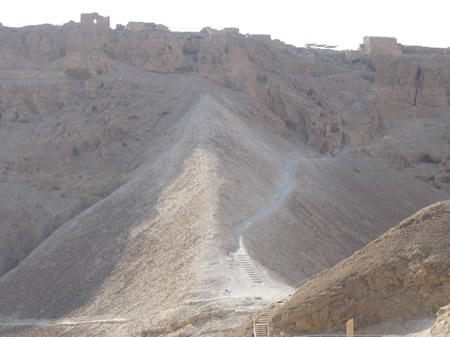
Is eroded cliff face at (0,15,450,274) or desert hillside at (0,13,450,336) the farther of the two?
eroded cliff face at (0,15,450,274)

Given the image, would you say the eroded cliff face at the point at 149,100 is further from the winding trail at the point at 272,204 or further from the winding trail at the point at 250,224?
the winding trail at the point at 250,224

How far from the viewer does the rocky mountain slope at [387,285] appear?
14.9m

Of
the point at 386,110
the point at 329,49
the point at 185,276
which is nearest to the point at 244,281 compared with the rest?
the point at 185,276

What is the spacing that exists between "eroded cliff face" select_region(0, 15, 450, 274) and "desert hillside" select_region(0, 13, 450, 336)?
5.2 inches

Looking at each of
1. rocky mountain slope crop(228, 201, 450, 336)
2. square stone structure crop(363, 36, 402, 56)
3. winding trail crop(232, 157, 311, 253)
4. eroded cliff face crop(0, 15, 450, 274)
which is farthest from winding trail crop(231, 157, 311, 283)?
square stone structure crop(363, 36, 402, 56)

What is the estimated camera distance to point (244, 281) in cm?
2358

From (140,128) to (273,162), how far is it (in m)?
9.39

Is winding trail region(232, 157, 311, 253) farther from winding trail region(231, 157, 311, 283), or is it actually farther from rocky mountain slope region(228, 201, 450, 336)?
rocky mountain slope region(228, 201, 450, 336)

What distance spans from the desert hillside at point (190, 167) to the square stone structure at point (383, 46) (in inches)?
7.9

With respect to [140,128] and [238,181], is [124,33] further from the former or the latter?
[238,181]

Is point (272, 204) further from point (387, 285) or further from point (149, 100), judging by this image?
point (387, 285)

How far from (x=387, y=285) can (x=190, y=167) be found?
20762mm

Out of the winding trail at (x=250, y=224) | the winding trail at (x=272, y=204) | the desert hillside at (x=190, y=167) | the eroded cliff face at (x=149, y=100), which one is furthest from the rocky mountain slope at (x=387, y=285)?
the eroded cliff face at (x=149, y=100)

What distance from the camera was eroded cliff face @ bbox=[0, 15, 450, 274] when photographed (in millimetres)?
43469
